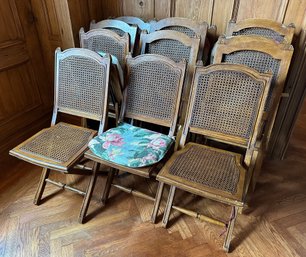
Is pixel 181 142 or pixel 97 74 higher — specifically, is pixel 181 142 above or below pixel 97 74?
below

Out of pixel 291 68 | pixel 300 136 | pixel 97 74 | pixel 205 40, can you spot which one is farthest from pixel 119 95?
pixel 300 136

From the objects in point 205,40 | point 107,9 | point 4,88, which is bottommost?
point 4,88

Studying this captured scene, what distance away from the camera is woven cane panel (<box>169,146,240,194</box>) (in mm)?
1223

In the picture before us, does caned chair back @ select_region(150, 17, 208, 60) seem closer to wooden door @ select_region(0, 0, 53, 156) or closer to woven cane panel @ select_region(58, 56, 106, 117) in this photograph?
woven cane panel @ select_region(58, 56, 106, 117)

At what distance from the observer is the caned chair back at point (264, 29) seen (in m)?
1.54

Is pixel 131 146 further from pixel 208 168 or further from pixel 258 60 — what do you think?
pixel 258 60

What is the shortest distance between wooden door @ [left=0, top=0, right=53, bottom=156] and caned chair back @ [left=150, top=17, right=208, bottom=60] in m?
1.04

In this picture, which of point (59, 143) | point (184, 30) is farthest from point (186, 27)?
point (59, 143)

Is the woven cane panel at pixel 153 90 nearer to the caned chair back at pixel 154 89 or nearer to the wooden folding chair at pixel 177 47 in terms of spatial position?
the caned chair back at pixel 154 89

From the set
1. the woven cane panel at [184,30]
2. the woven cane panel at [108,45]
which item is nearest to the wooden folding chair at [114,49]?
the woven cane panel at [108,45]

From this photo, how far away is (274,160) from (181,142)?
108 centimetres

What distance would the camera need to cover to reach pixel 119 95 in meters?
1.69

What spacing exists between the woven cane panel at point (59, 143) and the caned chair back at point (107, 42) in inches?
22.7

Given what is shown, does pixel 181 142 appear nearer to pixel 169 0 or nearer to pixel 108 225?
pixel 108 225
